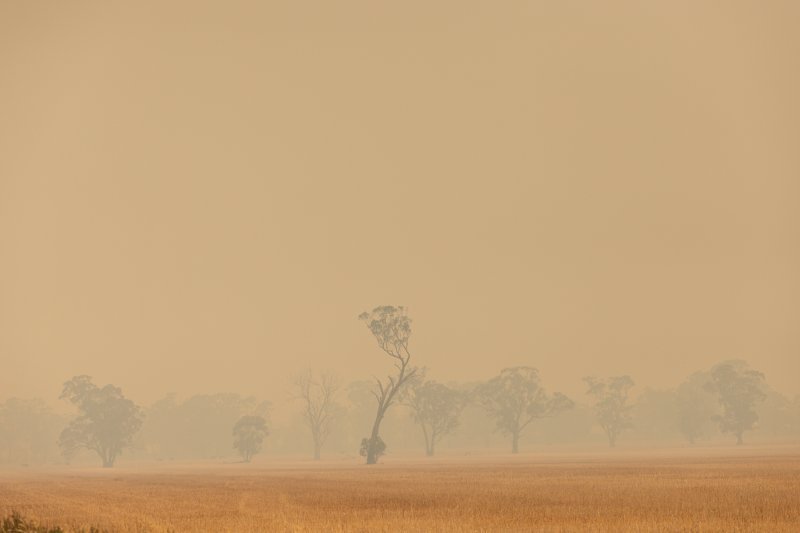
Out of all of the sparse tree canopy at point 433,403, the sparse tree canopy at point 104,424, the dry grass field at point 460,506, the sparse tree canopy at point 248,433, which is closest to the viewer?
the dry grass field at point 460,506

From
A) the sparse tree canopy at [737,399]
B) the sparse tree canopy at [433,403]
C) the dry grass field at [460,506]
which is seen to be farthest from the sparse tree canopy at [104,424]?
the sparse tree canopy at [737,399]

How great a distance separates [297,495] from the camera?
1777 inches

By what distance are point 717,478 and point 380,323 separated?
55.3 metres

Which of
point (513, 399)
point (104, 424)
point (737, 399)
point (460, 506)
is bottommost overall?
point (460, 506)

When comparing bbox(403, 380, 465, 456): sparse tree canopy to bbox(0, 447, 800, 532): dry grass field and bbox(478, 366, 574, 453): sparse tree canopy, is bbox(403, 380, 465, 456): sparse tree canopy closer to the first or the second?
bbox(478, 366, 574, 453): sparse tree canopy

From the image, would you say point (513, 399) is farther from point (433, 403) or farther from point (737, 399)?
point (737, 399)

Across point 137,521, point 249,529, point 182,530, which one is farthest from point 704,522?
point 137,521

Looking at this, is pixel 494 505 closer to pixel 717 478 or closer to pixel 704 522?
pixel 704 522

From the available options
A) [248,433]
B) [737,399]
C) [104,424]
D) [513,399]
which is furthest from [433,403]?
[104,424]

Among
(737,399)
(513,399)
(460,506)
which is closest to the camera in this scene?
(460,506)

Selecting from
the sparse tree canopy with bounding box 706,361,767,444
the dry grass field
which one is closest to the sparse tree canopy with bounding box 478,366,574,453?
the sparse tree canopy with bounding box 706,361,767,444

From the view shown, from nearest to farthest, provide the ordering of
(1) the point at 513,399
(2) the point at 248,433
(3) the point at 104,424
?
(3) the point at 104,424, (2) the point at 248,433, (1) the point at 513,399

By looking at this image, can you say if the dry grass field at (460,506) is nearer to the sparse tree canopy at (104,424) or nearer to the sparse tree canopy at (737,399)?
the sparse tree canopy at (104,424)

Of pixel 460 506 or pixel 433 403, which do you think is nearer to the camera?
pixel 460 506
